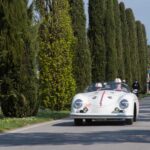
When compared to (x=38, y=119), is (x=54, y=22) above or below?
above

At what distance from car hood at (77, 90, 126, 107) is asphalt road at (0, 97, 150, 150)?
923mm

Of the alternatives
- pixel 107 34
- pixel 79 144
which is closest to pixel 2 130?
pixel 79 144

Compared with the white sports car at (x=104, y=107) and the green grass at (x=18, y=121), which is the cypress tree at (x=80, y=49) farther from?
the white sports car at (x=104, y=107)

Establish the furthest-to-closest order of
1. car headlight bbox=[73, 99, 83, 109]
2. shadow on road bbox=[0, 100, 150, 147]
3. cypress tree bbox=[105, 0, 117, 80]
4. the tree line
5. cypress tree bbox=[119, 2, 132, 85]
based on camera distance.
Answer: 1. cypress tree bbox=[119, 2, 132, 85]
2. cypress tree bbox=[105, 0, 117, 80]
3. the tree line
4. car headlight bbox=[73, 99, 83, 109]
5. shadow on road bbox=[0, 100, 150, 147]

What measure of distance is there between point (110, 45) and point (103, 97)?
29.8m

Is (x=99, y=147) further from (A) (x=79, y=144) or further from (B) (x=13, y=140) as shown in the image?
(B) (x=13, y=140)

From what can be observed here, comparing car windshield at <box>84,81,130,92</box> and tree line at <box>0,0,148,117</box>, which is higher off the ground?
tree line at <box>0,0,148,117</box>

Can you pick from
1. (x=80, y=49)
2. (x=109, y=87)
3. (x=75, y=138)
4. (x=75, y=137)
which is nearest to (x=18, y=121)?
(x=109, y=87)

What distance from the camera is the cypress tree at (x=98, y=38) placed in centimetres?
4583

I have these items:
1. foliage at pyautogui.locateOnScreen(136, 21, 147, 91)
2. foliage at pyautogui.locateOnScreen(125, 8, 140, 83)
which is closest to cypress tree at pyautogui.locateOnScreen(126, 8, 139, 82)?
foliage at pyautogui.locateOnScreen(125, 8, 140, 83)

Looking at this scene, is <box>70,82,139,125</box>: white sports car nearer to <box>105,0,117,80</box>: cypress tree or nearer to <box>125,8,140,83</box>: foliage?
<box>105,0,117,80</box>: cypress tree

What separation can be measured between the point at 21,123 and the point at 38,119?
7.83 feet

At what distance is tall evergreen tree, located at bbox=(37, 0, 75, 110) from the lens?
102 feet

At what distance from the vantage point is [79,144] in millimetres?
14484
